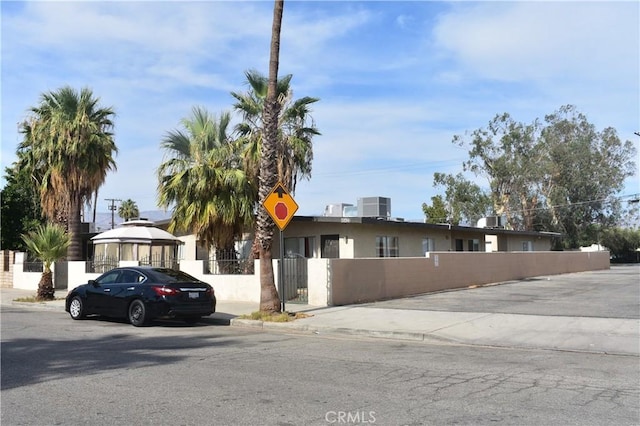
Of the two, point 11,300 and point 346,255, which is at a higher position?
point 346,255

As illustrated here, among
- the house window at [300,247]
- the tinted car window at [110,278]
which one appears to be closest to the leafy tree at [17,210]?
the house window at [300,247]

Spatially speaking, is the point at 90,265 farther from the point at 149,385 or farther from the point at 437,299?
the point at 149,385

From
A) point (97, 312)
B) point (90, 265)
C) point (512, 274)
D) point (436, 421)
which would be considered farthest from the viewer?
point (512, 274)

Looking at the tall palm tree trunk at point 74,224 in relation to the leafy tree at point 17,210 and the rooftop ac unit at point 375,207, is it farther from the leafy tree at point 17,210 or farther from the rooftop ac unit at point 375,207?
the rooftop ac unit at point 375,207

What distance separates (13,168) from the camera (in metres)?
35.2

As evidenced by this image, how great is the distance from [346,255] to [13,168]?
2433 centimetres

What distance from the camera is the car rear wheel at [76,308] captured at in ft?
50.7

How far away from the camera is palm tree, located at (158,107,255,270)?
66.0 feet

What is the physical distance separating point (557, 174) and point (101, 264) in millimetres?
46933

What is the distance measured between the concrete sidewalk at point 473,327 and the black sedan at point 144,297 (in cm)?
111

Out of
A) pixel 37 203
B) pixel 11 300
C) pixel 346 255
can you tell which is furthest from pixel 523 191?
pixel 11 300

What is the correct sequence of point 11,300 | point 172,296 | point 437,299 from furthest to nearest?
point 11,300 → point 437,299 → point 172,296

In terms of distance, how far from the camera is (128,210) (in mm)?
66312

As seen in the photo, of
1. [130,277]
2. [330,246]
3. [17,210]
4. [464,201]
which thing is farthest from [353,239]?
[464,201]
